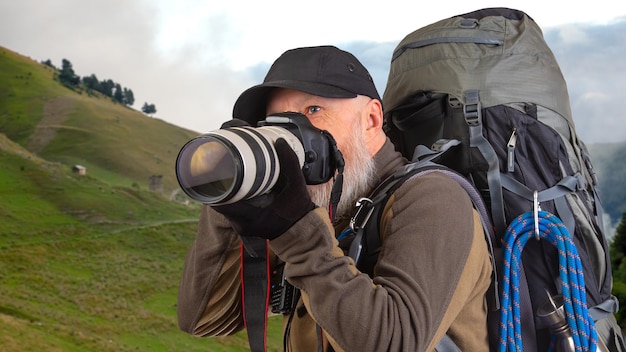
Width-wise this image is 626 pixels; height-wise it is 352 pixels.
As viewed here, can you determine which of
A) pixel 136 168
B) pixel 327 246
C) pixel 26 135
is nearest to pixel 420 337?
pixel 327 246

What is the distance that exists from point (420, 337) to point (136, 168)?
65746mm

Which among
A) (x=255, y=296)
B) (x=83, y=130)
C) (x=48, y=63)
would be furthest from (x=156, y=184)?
(x=255, y=296)

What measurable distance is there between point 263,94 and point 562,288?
1.06 meters

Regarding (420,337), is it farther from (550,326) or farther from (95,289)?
(95,289)

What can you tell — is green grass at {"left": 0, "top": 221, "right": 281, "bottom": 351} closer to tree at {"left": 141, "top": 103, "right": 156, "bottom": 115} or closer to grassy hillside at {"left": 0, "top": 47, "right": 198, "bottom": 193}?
grassy hillside at {"left": 0, "top": 47, "right": 198, "bottom": 193}

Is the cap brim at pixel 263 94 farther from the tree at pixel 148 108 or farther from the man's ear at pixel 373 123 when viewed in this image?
the tree at pixel 148 108

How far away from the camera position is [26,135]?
2731 inches

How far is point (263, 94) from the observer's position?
2.02m

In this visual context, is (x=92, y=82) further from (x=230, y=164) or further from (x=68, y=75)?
(x=230, y=164)

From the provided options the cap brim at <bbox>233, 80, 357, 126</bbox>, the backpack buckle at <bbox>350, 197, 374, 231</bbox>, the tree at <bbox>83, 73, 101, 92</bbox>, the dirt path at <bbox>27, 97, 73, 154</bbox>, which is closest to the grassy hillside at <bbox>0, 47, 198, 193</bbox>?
the dirt path at <bbox>27, 97, 73, 154</bbox>

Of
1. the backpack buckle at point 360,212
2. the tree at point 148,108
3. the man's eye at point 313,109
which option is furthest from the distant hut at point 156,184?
the backpack buckle at point 360,212

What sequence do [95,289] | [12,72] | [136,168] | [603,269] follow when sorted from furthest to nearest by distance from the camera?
[12,72], [136,168], [95,289], [603,269]

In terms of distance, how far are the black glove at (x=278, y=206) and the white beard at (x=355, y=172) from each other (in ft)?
1.52

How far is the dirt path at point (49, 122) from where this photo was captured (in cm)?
6794
